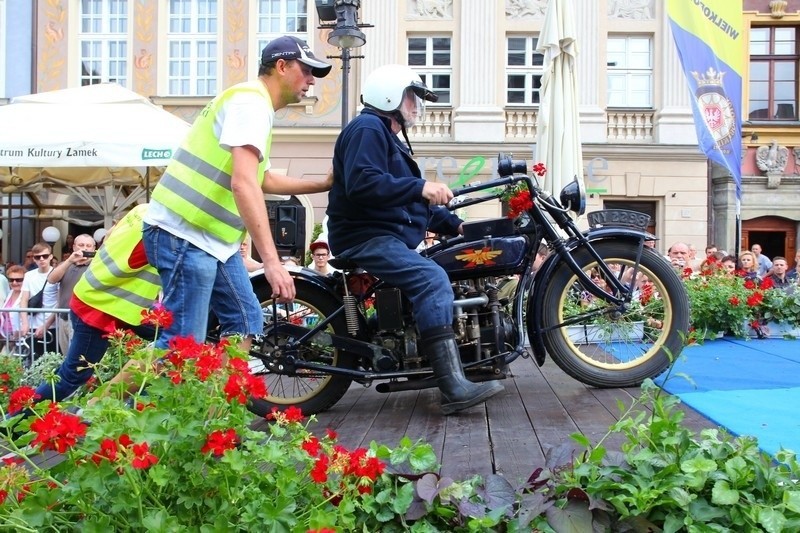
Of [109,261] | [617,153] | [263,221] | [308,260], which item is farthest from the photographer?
[617,153]

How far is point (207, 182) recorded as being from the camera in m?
2.88

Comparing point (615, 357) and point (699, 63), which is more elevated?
point (699, 63)

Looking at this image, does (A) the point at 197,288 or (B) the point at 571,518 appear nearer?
A: (B) the point at 571,518

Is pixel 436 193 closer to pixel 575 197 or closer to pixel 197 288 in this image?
pixel 575 197

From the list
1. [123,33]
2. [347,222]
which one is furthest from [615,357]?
[123,33]

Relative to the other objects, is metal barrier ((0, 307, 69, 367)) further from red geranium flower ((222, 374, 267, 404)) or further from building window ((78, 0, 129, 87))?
building window ((78, 0, 129, 87))

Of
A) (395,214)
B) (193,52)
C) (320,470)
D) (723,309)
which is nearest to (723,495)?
(320,470)

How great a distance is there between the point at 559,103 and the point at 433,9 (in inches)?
372

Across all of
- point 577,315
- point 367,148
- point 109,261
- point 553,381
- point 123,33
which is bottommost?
point 553,381

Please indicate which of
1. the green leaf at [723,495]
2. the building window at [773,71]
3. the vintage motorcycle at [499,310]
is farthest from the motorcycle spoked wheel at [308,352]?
the building window at [773,71]

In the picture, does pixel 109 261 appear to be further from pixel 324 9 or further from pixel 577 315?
pixel 324 9

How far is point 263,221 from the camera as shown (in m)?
2.78

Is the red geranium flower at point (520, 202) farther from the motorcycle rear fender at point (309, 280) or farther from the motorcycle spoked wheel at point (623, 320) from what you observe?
the motorcycle rear fender at point (309, 280)

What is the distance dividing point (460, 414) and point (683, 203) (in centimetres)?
1478
